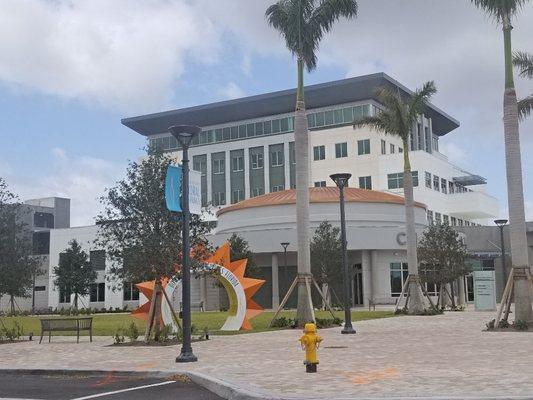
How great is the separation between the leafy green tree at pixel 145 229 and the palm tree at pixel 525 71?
43.7ft

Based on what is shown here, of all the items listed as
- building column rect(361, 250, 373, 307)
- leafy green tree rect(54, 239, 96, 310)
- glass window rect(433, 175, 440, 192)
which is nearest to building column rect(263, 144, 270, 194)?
glass window rect(433, 175, 440, 192)

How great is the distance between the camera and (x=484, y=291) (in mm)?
41188

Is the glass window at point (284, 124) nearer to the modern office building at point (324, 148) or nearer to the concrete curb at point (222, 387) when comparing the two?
the modern office building at point (324, 148)

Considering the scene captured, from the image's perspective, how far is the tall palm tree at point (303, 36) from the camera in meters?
25.8

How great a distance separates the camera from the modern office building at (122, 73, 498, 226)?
262ft

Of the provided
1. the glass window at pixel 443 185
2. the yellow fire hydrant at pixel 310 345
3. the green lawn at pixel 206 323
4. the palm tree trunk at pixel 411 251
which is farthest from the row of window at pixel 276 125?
the yellow fire hydrant at pixel 310 345

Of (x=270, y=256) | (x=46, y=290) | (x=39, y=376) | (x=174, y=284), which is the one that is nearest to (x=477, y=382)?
(x=39, y=376)

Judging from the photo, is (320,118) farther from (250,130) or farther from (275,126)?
(250,130)

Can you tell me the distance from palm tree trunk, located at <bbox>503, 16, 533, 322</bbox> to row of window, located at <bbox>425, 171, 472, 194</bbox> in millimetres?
55707

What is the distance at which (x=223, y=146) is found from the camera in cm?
9331

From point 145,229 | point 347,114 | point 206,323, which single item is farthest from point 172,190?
point 347,114

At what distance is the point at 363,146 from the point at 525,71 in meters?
55.6

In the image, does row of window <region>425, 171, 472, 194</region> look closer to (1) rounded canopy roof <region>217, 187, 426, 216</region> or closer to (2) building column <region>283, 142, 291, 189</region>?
(1) rounded canopy roof <region>217, 187, 426, 216</region>

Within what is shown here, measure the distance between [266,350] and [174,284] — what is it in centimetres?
830
